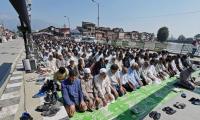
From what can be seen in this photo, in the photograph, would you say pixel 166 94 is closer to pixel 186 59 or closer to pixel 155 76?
pixel 155 76

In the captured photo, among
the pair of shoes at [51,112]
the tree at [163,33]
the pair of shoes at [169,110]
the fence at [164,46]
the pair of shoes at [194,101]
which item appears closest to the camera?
the pair of shoes at [51,112]

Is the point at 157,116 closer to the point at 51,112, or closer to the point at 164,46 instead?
the point at 51,112

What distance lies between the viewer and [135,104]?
21.6 ft

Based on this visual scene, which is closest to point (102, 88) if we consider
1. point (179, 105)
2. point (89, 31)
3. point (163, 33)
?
point (179, 105)

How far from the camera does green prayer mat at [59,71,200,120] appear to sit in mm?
5604

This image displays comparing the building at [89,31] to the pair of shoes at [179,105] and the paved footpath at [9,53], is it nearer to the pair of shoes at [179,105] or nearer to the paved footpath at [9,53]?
the paved footpath at [9,53]

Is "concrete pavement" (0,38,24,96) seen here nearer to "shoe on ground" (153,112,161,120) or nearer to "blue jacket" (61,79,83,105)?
"blue jacket" (61,79,83,105)

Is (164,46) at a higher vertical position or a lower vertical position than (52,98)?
lower

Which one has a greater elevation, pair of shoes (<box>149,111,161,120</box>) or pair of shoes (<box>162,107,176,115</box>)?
pair of shoes (<box>149,111,161,120</box>)

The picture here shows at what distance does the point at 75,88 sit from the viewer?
18.8 ft

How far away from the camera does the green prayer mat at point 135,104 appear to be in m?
5.60

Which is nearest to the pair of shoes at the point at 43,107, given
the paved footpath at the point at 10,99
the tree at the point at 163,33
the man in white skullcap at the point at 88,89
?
the paved footpath at the point at 10,99

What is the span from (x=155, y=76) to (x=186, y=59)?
4.62 m

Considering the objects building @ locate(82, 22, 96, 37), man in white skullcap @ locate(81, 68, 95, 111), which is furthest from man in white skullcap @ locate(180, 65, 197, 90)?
building @ locate(82, 22, 96, 37)
